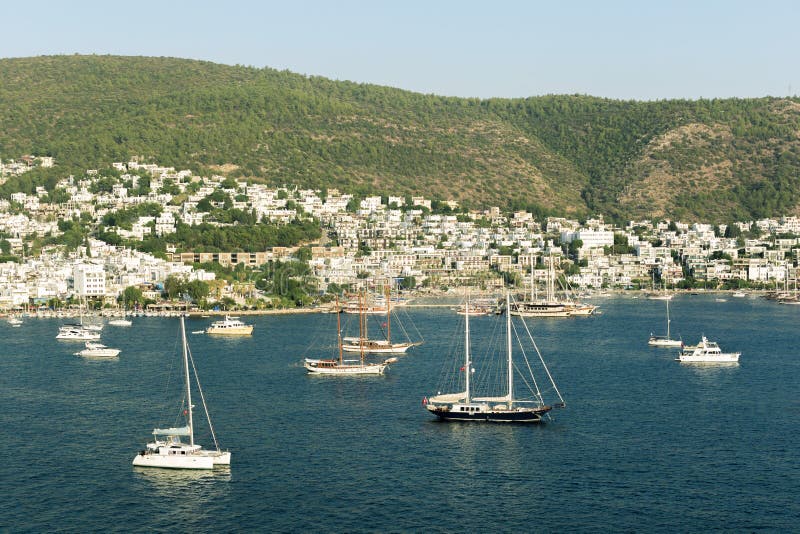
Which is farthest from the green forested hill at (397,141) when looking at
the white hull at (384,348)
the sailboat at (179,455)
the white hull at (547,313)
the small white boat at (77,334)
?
the sailboat at (179,455)

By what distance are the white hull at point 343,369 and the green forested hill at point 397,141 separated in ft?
312

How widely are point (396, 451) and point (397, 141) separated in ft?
456

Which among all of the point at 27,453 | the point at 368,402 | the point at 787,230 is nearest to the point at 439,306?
the point at 368,402

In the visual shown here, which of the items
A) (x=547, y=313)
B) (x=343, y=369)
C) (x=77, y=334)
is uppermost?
(x=547, y=313)

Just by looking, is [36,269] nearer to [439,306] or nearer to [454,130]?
[439,306]

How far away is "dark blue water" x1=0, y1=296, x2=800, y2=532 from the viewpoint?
28047 millimetres

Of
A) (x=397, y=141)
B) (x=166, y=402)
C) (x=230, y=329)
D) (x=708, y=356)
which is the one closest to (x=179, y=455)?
(x=166, y=402)

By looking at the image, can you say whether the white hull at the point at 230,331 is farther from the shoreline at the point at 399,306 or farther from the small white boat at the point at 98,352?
the shoreline at the point at 399,306

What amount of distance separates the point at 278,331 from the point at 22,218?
200 ft

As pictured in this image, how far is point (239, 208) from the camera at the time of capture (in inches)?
4909

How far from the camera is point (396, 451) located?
34156 mm

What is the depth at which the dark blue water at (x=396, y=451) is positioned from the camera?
2805 cm

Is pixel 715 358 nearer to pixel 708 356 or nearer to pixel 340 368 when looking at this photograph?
pixel 708 356

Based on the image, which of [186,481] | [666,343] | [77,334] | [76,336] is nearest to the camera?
[186,481]
